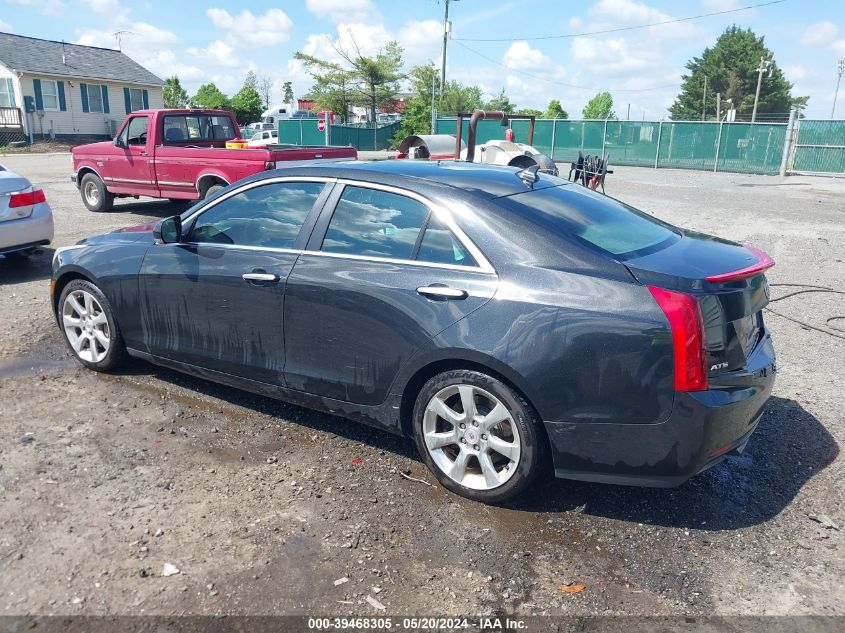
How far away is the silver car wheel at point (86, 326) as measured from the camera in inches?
199

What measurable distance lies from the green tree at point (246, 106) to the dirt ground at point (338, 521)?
51900 millimetres

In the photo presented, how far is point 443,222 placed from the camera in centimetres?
358

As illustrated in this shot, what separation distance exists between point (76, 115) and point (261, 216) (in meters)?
44.9

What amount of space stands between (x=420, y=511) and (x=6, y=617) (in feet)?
5.83

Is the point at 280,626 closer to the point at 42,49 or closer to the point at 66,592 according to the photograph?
the point at 66,592

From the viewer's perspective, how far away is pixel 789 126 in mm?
25875

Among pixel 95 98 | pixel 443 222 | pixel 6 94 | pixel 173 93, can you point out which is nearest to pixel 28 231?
pixel 443 222

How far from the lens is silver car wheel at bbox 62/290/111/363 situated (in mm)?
5059

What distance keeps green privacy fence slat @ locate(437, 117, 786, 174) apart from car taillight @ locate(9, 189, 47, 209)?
931 inches

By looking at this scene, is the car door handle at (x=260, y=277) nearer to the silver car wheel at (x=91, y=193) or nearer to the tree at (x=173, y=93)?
the silver car wheel at (x=91, y=193)

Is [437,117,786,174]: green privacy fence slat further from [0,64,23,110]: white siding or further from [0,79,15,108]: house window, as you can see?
[0,79,15,108]: house window

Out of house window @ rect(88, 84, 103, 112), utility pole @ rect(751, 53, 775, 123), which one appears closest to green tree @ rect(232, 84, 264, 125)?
house window @ rect(88, 84, 103, 112)

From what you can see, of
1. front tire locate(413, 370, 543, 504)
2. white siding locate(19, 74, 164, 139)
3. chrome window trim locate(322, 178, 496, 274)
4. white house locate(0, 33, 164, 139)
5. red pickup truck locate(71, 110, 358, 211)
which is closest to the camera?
front tire locate(413, 370, 543, 504)

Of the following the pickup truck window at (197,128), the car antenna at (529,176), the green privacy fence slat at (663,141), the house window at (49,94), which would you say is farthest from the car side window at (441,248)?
the house window at (49,94)
